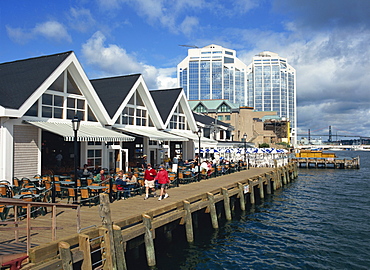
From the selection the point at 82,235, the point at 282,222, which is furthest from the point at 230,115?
the point at 82,235

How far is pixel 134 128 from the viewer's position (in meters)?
24.5

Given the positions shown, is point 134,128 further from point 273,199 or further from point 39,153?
point 273,199

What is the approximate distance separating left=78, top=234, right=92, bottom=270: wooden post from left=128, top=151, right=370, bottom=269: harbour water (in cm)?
324

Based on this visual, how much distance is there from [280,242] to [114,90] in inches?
641

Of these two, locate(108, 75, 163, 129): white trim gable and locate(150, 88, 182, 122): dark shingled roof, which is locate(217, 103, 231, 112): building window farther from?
locate(108, 75, 163, 129): white trim gable

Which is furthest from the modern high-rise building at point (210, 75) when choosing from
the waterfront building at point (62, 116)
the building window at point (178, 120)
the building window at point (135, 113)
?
the waterfront building at point (62, 116)

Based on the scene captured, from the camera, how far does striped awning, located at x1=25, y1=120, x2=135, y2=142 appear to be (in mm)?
15797

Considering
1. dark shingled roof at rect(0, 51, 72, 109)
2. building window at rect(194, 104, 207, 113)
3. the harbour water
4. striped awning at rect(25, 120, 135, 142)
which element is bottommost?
the harbour water

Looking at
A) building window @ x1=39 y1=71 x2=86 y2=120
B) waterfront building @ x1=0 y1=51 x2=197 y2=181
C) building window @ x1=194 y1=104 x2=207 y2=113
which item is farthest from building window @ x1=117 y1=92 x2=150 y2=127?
building window @ x1=194 y1=104 x2=207 y2=113

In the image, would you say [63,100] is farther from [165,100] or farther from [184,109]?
[184,109]

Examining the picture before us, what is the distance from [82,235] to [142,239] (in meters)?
3.26

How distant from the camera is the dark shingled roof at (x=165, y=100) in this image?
28702mm

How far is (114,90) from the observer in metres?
24.7

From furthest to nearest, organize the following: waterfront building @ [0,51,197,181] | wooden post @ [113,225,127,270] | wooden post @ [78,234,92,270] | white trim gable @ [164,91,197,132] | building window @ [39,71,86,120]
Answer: white trim gable @ [164,91,197,132]
building window @ [39,71,86,120]
waterfront building @ [0,51,197,181]
wooden post @ [113,225,127,270]
wooden post @ [78,234,92,270]
